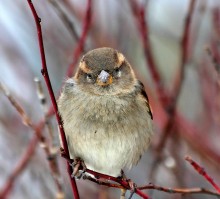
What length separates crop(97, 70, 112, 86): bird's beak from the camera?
8.63ft

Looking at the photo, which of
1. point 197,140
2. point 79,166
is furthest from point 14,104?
point 197,140

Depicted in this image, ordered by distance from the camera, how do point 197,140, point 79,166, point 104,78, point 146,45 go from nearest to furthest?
point 79,166 < point 104,78 < point 146,45 < point 197,140

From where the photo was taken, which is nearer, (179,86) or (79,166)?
(79,166)

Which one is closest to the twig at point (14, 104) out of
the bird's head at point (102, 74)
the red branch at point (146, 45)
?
the bird's head at point (102, 74)

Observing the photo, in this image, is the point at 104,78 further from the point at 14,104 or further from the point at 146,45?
the point at 14,104

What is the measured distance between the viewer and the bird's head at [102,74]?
2635 millimetres

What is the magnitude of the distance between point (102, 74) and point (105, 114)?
22 cm

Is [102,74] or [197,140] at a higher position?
[102,74]

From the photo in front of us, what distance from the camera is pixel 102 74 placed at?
2652mm

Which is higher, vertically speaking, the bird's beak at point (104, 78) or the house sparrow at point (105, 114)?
the bird's beak at point (104, 78)

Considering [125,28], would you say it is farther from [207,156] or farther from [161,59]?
[161,59]

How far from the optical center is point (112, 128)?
8.30 ft

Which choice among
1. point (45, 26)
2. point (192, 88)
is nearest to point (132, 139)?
point (45, 26)

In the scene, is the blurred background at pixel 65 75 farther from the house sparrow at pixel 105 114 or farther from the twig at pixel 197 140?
the house sparrow at pixel 105 114
